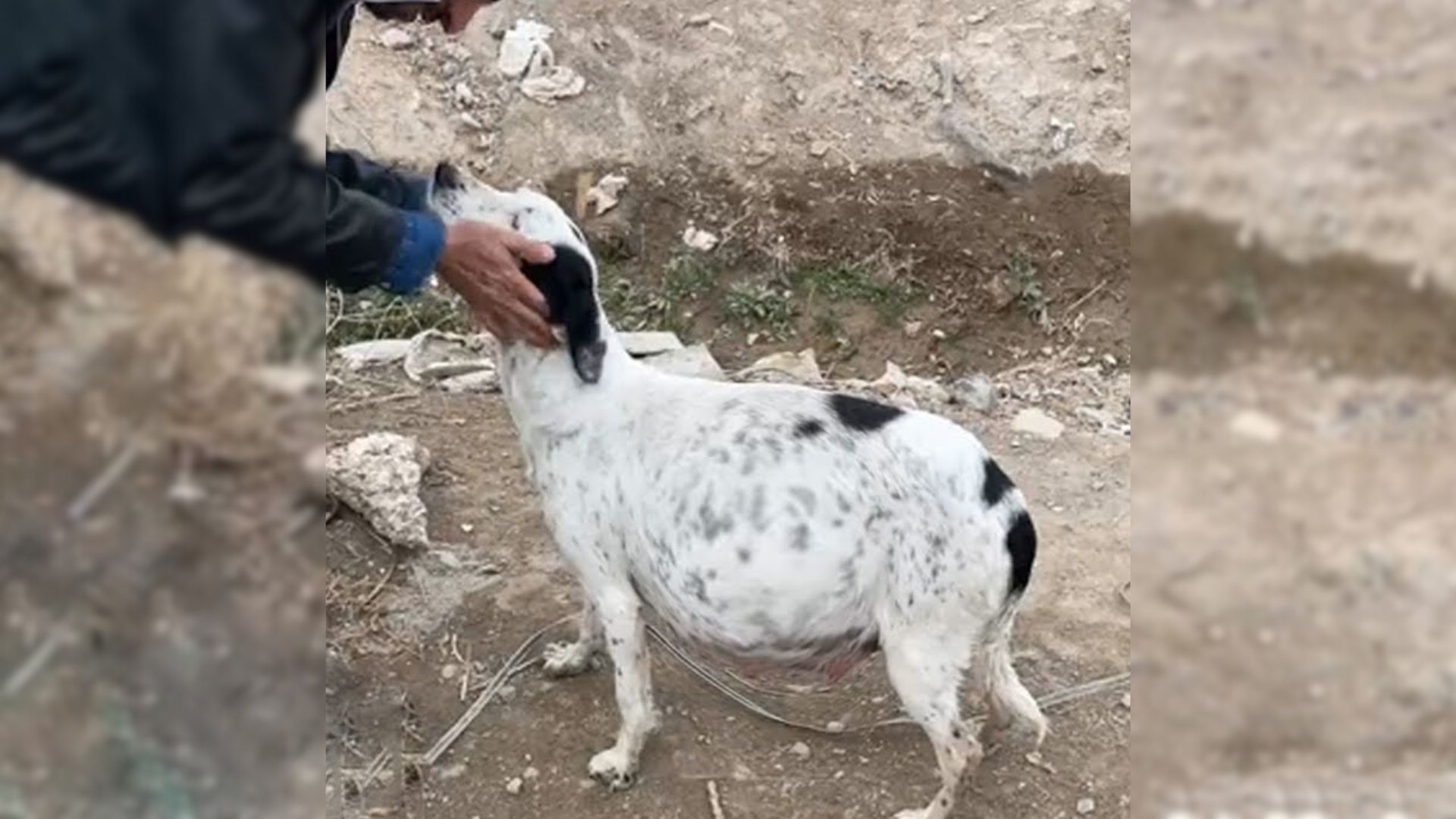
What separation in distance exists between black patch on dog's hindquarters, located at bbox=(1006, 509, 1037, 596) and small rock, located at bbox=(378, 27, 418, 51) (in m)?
4.92

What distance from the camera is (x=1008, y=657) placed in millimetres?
3838

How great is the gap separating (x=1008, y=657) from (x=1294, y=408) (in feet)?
3.91

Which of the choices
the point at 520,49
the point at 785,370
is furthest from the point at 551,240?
the point at 520,49

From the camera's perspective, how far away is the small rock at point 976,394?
19.1 feet

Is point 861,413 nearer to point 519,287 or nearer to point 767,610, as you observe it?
point 767,610

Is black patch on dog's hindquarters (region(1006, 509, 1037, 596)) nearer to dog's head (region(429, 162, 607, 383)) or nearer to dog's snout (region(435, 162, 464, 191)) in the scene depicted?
dog's head (region(429, 162, 607, 383))

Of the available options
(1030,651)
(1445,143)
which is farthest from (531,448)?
(1445,143)

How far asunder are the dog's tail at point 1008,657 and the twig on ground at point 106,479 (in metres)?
2.45

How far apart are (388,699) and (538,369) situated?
1.11m

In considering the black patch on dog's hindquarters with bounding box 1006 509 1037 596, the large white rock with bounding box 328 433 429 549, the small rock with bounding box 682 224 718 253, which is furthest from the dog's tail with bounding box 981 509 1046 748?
the small rock with bounding box 682 224 718 253

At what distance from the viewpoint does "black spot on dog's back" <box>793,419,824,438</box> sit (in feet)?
11.3

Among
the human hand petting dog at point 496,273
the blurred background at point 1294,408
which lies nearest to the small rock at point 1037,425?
the blurred background at point 1294,408

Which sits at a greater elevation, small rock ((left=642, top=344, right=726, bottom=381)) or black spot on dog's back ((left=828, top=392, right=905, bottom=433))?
black spot on dog's back ((left=828, top=392, right=905, bottom=433))

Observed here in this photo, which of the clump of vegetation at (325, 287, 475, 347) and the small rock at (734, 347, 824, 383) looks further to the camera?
the clump of vegetation at (325, 287, 475, 347)
